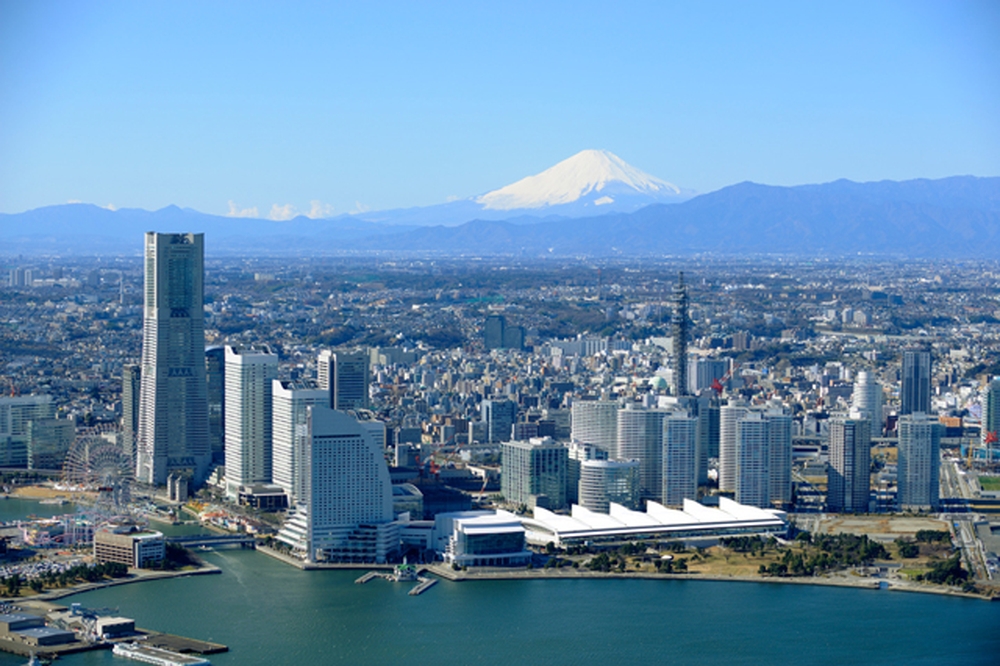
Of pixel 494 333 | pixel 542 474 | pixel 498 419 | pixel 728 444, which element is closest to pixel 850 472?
pixel 728 444

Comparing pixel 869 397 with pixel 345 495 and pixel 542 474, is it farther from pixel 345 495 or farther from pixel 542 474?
pixel 345 495

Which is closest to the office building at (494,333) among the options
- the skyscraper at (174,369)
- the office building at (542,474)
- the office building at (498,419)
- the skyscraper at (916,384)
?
the office building at (498,419)

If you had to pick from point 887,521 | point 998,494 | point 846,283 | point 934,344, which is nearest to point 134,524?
point 887,521

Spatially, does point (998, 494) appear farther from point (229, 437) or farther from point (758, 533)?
point (229, 437)

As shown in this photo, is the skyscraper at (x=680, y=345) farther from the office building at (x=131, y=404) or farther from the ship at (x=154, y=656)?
the ship at (x=154, y=656)

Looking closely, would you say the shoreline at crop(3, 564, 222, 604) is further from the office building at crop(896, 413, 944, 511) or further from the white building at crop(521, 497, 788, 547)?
the office building at crop(896, 413, 944, 511)

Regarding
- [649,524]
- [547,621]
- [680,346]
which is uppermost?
[680,346]
